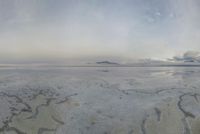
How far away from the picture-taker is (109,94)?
7438 mm

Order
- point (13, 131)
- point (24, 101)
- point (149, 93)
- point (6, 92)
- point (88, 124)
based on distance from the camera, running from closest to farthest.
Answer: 1. point (13, 131)
2. point (88, 124)
3. point (24, 101)
4. point (6, 92)
5. point (149, 93)

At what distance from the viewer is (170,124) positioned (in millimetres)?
5938

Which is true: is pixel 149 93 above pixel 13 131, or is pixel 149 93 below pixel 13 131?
above

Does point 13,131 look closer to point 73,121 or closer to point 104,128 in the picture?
point 73,121

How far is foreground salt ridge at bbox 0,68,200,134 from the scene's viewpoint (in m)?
5.72

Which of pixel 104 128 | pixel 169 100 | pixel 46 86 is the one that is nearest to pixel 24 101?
pixel 46 86

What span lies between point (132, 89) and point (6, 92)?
12.6 ft

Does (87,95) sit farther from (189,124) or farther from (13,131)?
(189,124)

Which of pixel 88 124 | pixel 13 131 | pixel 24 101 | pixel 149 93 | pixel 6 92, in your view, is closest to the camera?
pixel 13 131

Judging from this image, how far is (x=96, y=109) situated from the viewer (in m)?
6.39

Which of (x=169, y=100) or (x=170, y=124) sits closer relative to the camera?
(x=170, y=124)

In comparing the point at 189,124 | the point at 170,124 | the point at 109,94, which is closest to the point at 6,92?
the point at 109,94

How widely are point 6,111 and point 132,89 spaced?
3.87 m

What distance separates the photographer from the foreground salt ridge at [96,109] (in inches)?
225
